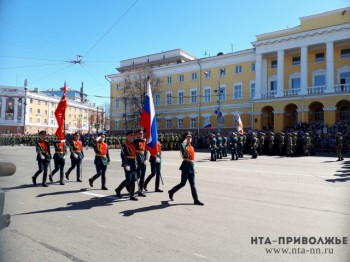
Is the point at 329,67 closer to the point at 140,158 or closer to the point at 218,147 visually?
the point at 218,147

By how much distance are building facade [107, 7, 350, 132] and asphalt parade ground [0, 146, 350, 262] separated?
25.7 m

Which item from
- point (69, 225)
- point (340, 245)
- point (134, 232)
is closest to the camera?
point (340, 245)

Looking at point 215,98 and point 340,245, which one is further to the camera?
point 215,98

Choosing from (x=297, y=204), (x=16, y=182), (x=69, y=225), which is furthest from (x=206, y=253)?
(x=16, y=182)

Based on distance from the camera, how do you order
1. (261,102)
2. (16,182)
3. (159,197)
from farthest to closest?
(261,102) → (16,182) → (159,197)

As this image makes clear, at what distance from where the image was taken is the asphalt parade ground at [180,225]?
4.92m

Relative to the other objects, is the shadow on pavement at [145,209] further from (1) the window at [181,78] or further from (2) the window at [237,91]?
(1) the window at [181,78]

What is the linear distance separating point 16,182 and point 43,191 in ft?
8.38

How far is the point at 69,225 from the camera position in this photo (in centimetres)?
630

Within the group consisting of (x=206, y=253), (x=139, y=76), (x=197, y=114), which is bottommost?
(x=206, y=253)

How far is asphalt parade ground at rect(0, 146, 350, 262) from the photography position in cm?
492

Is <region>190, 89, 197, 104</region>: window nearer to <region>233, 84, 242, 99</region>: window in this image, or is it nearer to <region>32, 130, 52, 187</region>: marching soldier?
<region>233, 84, 242, 99</region>: window

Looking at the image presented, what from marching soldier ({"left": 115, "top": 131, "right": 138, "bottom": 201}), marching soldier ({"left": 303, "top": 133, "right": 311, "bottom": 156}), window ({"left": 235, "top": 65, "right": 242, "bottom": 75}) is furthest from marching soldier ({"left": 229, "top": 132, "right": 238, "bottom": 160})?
window ({"left": 235, "top": 65, "right": 242, "bottom": 75})

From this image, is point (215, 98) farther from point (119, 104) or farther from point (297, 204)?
point (297, 204)
